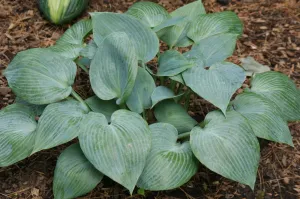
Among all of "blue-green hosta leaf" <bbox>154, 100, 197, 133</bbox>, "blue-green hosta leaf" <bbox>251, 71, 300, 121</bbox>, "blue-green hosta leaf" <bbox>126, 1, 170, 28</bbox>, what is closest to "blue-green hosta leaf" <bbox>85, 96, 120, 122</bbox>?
"blue-green hosta leaf" <bbox>154, 100, 197, 133</bbox>

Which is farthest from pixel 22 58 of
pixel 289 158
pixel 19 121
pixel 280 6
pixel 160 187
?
pixel 280 6

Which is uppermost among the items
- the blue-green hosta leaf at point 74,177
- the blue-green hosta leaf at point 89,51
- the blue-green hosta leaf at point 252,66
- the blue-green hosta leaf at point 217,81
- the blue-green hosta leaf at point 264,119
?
the blue-green hosta leaf at point 89,51

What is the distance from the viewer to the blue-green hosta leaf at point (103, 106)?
2121 mm

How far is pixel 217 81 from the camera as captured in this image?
2.04m

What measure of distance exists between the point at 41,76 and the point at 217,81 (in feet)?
2.73

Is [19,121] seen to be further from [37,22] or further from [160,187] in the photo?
[37,22]

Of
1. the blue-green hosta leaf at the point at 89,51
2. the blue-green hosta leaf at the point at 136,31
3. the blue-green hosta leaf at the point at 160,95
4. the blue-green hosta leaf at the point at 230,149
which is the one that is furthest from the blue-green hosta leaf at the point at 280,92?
the blue-green hosta leaf at the point at 89,51

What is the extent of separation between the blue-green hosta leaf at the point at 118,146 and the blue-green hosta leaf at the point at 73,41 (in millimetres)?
580

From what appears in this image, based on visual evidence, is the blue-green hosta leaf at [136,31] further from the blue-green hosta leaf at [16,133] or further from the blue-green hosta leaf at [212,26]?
the blue-green hosta leaf at [16,133]

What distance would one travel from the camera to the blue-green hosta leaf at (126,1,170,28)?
8.21ft

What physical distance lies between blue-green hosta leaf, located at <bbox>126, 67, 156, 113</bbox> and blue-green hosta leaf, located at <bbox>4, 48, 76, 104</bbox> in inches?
12.1

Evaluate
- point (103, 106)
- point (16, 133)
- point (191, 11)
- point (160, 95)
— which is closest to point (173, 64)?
point (160, 95)

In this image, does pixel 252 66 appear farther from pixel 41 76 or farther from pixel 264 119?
pixel 41 76

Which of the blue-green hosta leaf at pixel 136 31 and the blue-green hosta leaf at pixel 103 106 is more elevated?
the blue-green hosta leaf at pixel 136 31
